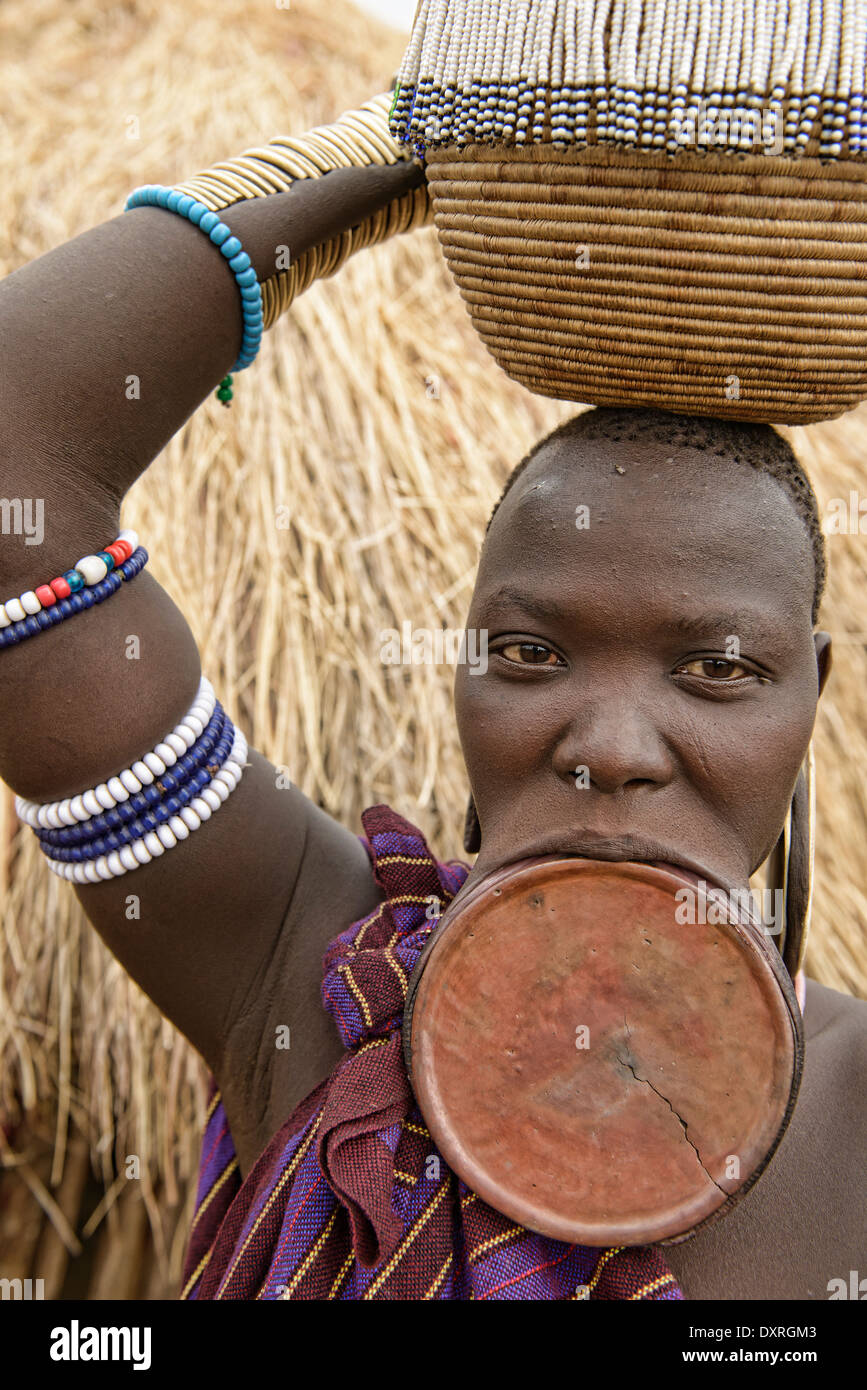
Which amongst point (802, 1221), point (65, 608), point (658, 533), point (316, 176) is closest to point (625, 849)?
point (658, 533)

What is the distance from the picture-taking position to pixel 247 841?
57.2 inches

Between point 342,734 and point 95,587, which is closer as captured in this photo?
point 95,587

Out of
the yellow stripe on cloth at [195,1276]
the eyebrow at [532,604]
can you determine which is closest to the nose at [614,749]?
the eyebrow at [532,604]

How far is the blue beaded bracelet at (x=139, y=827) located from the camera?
1371 mm

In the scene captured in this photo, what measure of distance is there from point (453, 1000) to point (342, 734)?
1.48m

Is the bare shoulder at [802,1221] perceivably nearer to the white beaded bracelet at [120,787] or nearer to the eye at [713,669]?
the eye at [713,669]

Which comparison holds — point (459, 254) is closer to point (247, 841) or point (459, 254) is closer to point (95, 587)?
point (95, 587)

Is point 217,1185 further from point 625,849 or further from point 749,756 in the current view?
point 749,756

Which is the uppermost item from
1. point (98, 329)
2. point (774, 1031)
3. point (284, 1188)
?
point (98, 329)

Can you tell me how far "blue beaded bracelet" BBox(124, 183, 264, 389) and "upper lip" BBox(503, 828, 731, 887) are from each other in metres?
0.75

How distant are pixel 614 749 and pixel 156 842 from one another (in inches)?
21.9

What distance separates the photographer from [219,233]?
4.57 ft
